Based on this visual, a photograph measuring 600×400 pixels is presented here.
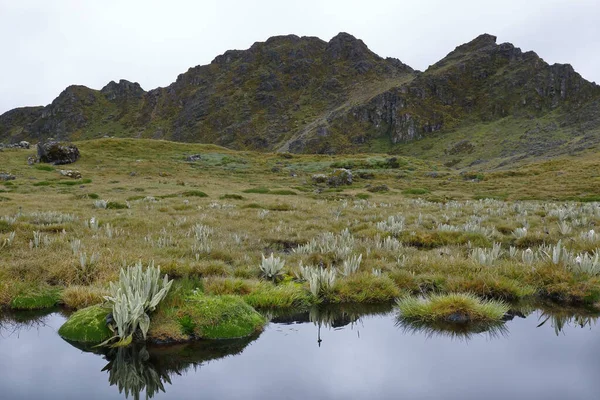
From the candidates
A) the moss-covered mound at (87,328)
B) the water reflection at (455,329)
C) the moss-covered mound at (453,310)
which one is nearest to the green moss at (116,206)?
the moss-covered mound at (87,328)

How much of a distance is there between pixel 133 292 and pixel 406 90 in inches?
8005

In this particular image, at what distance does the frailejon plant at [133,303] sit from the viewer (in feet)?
14.8

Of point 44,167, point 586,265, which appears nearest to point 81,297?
point 586,265

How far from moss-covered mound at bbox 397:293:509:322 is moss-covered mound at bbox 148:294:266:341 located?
2.04m

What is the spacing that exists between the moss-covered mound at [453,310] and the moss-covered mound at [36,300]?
196 inches

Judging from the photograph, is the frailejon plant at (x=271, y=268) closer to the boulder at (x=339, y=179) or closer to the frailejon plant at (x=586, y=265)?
the frailejon plant at (x=586, y=265)

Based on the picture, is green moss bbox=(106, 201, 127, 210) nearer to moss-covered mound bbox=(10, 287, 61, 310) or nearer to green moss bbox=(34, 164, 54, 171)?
moss-covered mound bbox=(10, 287, 61, 310)

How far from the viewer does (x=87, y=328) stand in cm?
473

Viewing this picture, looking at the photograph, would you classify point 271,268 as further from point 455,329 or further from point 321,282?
point 455,329

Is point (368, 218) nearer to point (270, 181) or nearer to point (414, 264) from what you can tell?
point (414, 264)

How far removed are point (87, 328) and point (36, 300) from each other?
1.65 m

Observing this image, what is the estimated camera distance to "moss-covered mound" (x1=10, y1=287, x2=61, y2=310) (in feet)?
18.6

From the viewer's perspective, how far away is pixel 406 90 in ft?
636

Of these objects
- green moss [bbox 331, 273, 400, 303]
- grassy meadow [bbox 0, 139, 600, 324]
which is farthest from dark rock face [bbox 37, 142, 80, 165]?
green moss [bbox 331, 273, 400, 303]
